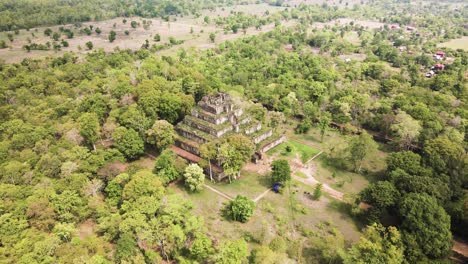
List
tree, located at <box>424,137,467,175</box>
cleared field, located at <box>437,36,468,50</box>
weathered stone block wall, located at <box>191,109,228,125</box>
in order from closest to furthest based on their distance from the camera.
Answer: tree, located at <box>424,137,467,175</box>
weathered stone block wall, located at <box>191,109,228,125</box>
cleared field, located at <box>437,36,468,50</box>

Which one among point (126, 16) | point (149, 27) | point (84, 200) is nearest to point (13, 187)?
point (84, 200)

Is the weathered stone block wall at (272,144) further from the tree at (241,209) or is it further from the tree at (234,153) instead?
the tree at (241,209)

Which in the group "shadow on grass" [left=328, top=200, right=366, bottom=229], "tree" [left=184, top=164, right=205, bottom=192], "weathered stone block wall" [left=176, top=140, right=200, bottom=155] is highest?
"tree" [left=184, top=164, right=205, bottom=192]

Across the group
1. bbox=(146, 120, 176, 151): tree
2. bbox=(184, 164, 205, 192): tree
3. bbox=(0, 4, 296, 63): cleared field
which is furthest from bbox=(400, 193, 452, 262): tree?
bbox=(0, 4, 296, 63): cleared field

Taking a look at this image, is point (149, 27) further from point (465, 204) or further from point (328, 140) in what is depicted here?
point (465, 204)

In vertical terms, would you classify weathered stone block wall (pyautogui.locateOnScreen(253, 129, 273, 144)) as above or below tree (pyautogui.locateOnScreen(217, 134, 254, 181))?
below

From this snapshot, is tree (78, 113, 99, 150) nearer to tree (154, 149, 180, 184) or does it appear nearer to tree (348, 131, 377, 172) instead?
tree (154, 149, 180, 184)

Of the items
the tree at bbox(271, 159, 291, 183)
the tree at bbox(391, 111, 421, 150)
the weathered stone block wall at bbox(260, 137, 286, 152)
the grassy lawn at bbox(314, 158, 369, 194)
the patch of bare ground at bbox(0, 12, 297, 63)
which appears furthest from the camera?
the patch of bare ground at bbox(0, 12, 297, 63)

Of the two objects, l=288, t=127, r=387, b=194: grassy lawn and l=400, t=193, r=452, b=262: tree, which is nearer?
l=400, t=193, r=452, b=262: tree
